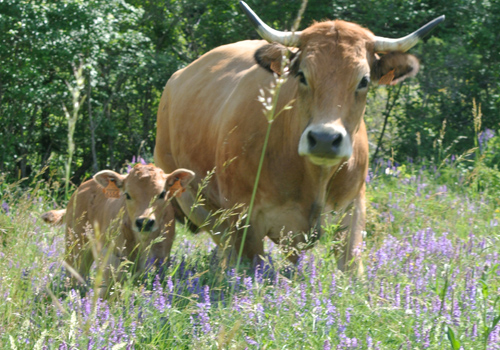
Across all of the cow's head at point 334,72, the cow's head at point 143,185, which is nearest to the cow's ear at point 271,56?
the cow's head at point 334,72

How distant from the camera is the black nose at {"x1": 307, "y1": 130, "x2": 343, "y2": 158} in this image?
3.89 meters

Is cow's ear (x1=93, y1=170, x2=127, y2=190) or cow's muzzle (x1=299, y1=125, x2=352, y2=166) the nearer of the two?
cow's muzzle (x1=299, y1=125, x2=352, y2=166)

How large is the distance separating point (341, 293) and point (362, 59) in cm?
177

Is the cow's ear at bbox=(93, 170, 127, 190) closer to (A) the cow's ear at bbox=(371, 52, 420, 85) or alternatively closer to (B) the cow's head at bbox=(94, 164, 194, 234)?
(B) the cow's head at bbox=(94, 164, 194, 234)

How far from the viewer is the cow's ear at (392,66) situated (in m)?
4.62

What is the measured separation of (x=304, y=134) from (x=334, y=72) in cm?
51

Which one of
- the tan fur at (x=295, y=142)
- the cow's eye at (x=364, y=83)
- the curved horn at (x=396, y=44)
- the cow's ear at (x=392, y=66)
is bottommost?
the tan fur at (x=295, y=142)

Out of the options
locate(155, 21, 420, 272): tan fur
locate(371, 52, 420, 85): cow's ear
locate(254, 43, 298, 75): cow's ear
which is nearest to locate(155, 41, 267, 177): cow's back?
locate(155, 21, 420, 272): tan fur

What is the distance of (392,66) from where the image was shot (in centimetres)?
465

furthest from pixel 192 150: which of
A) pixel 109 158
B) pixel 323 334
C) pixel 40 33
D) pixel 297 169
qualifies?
pixel 109 158

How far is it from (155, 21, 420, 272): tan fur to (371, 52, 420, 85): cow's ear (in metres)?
0.09

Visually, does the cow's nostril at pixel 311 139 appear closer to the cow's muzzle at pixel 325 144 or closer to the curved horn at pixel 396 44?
the cow's muzzle at pixel 325 144

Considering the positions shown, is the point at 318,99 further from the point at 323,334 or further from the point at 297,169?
the point at 323,334

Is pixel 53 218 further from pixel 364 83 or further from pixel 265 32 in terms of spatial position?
pixel 364 83
